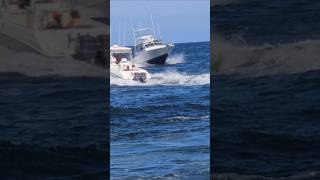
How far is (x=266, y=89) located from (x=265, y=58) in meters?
0.23

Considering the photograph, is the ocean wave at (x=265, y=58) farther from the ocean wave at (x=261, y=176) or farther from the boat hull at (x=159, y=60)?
the boat hull at (x=159, y=60)

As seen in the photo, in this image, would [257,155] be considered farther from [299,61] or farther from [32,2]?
[32,2]

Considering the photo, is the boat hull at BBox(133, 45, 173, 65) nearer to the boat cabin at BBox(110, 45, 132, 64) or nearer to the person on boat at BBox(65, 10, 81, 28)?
the boat cabin at BBox(110, 45, 132, 64)

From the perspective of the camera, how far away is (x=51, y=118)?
4.43 m

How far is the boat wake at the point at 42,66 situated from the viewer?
440cm

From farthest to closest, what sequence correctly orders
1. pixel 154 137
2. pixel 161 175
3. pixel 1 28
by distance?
pixel 154 137, pixel 161 175, pixel 1 28

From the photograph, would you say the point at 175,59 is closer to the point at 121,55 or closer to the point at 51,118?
the point at 121,55

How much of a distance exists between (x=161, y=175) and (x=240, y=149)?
6.57ft

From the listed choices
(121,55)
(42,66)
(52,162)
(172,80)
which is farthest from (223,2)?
(172,80)

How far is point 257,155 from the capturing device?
4457 mm

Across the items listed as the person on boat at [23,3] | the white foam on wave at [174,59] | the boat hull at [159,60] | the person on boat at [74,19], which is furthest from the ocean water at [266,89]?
the boat hull at [159,60]

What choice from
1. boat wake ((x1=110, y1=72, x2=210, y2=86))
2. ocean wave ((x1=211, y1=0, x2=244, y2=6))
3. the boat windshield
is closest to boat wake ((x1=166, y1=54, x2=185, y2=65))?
boat wake ((x1=110, y1=72, x2=210, y2=86))

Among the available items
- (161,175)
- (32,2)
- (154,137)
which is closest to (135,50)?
(154,137)

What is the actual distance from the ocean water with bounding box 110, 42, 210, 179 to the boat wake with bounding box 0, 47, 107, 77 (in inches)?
77.3
